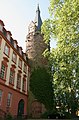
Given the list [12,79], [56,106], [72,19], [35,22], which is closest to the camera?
[72,19]

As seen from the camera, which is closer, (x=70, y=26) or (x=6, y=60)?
(x=70, y=26)

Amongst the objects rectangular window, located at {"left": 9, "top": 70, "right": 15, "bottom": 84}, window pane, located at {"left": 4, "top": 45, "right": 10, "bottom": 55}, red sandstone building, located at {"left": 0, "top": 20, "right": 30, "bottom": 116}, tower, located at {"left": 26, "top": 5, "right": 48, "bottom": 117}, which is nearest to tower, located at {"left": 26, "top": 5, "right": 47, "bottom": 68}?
tower, located at {"left": 26, "top": 5, "right": 48, "bottom": 117}

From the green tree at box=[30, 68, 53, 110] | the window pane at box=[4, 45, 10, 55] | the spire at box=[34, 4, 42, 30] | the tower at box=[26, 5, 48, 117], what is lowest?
the green tree at box=[30, 68, 53, 110]

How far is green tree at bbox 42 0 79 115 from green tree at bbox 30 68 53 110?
17.6ft

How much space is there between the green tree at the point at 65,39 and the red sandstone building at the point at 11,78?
5747 millimetres

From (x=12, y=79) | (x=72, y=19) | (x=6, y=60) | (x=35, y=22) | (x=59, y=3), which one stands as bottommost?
(x=12, y=79)

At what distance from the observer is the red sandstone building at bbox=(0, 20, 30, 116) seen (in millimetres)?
21062

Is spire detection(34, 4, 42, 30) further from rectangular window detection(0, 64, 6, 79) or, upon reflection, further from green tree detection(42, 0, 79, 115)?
green tree detection(42, 0, 79, 115)

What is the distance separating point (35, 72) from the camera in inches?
1142

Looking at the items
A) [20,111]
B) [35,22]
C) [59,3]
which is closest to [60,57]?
[59,3]

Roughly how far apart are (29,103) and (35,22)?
1785cm

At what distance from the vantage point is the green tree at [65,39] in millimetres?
16612

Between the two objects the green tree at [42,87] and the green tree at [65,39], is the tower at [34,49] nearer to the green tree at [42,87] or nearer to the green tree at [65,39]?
the green tree at [42,87]

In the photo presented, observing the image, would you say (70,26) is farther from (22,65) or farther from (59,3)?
(22,65)
